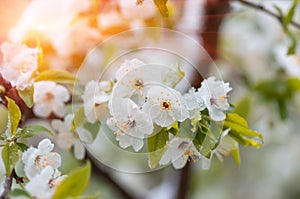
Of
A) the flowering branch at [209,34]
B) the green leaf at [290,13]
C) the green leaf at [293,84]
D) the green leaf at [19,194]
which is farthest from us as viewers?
the flowering branch at [209,34]

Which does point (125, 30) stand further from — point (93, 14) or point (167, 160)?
point (167, 160)

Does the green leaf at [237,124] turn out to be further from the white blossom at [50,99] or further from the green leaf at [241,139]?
the white blossom at [50,99]

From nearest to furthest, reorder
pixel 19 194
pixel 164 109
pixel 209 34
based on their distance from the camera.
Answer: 1. pixel 19 194
2. pixel 164 109
3. pixel 209 34

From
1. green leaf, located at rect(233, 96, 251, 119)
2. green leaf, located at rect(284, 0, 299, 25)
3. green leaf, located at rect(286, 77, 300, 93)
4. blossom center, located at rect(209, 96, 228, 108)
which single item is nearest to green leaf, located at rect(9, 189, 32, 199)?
blossom center, located at rect(209, 96, 228, 108)

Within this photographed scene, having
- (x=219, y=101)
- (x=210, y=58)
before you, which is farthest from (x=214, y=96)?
(x=210, y=58)

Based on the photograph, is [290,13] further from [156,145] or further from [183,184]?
[183,184]

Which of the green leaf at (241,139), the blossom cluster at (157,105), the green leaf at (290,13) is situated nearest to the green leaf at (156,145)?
the blossom cluster at (157,105)
